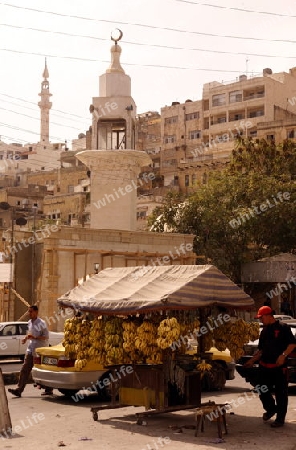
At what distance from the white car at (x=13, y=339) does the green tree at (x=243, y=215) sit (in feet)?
A: 60.1

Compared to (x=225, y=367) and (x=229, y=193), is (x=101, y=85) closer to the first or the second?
(x=229, y=193)

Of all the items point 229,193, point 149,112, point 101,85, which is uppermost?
point 149,112

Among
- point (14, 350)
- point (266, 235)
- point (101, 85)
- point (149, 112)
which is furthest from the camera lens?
point (149, 112)

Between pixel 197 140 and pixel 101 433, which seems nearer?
pixel 101 433

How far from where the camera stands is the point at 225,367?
15359mm

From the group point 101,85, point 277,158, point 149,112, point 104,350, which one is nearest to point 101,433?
point 104,350

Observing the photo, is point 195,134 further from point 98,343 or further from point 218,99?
point 98,343

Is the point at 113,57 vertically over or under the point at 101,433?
over

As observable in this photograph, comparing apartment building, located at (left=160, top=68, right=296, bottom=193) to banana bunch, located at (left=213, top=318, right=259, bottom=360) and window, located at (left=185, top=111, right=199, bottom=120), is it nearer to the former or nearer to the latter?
window, located at (left=185, top=111, right=199, bottom=120)

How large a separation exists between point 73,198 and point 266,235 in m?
34.0

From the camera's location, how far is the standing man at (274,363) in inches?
421

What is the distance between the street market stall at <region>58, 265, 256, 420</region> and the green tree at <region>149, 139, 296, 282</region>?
2761cm

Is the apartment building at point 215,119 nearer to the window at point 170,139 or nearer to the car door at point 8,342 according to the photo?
the window at point 170,139

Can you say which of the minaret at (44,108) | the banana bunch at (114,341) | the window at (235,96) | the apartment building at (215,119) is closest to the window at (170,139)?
the apartment building at (215,119)
